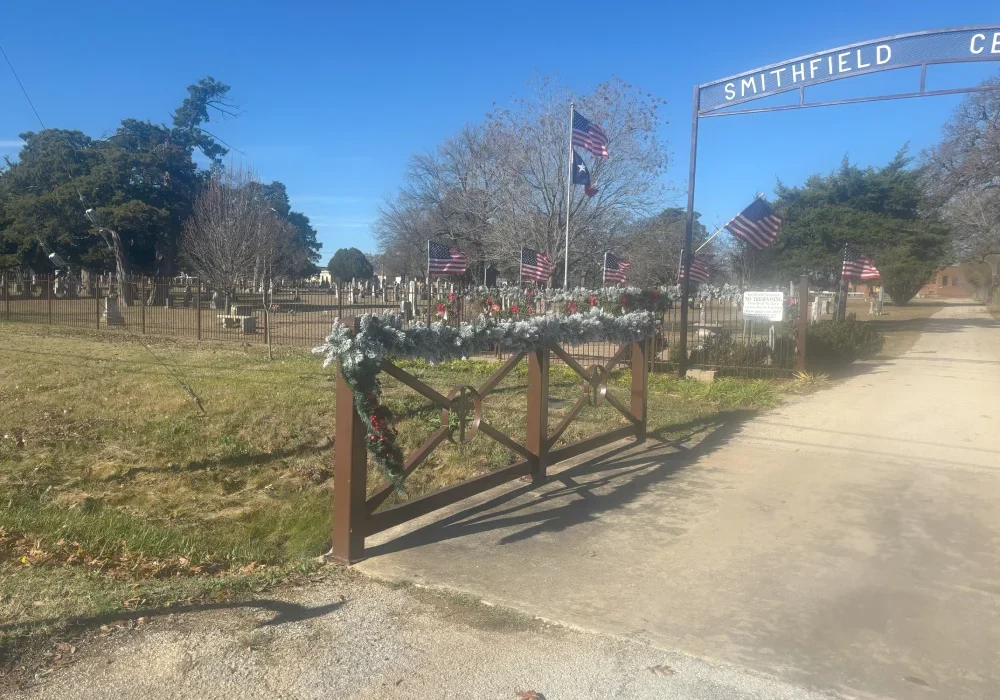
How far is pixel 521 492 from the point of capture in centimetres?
664

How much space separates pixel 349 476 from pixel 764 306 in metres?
11.6

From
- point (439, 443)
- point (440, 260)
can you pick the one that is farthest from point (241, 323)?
point (439, 443)

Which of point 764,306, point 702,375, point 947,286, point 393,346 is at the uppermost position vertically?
point 947,286

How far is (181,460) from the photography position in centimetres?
872

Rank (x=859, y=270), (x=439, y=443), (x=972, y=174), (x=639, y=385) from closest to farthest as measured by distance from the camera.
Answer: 1. (x=439, y=443)
2. (x=639, y=385)
3. (x=859, y=270)
4. (x=972, y=174)

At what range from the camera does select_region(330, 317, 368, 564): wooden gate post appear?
484 cm

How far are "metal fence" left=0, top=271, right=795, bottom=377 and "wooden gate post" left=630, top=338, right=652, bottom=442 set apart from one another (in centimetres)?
204

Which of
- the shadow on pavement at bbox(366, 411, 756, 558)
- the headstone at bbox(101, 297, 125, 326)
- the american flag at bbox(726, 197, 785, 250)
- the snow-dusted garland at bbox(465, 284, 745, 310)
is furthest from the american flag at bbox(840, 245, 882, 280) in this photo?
the headstone at bbox(101, 297, 125, 326)

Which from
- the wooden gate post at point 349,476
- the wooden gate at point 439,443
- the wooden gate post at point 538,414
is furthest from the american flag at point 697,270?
the wooden gate post at point 349,476

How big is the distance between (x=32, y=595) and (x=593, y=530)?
137 inches

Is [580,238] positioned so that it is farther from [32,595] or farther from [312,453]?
[32,595]

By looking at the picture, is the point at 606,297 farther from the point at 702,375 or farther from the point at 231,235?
the point at 231,235

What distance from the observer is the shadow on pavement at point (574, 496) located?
5570mm

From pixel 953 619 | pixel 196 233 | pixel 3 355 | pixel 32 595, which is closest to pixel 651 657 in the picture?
pixel 953 619
